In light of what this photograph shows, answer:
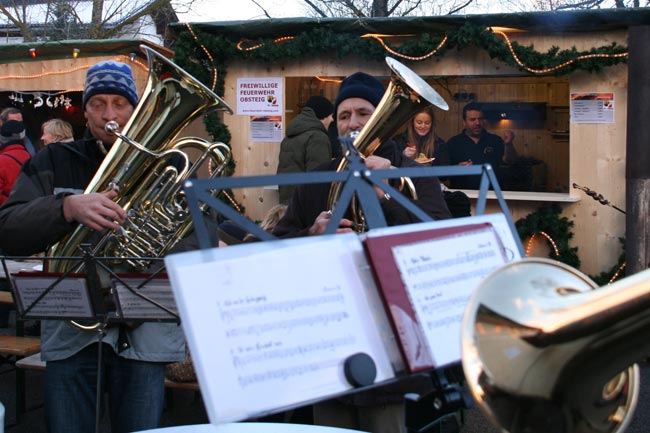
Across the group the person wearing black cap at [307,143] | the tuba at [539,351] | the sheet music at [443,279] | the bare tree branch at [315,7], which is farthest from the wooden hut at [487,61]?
the bare tree branch at [315,7]

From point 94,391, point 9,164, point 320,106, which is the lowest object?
point 94,391

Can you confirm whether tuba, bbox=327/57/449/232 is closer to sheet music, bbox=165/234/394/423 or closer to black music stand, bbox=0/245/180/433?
black music stand, bbox=0/245/180/433

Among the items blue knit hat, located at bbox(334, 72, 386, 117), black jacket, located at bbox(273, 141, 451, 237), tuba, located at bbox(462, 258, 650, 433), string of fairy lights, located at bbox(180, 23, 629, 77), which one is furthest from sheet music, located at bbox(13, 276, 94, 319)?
string of fairy lights, located at bbox(180, 23, 629, 77)

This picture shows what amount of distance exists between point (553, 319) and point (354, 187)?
1.54 ft

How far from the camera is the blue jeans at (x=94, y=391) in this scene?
228cm

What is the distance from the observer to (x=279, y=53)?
6262 mm

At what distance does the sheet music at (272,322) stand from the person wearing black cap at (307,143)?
4.48 meters

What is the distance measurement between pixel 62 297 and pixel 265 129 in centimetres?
461

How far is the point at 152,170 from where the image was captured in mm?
2365

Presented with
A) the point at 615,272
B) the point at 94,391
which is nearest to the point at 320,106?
the point at 615,272

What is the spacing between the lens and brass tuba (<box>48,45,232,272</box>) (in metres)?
2.28

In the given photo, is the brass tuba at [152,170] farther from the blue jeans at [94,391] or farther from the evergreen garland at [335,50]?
the evergreen garland at [335,50]

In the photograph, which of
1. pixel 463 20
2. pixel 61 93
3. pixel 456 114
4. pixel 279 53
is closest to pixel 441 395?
pixel 463 20

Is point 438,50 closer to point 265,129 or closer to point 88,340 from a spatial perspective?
point 265,129
